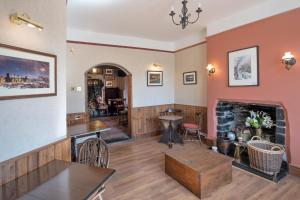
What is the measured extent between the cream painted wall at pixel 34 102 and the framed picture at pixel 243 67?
3.32 metres

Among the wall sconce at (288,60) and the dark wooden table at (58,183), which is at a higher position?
the wall sconce at (288,60)

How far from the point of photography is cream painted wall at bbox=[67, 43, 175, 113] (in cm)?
464

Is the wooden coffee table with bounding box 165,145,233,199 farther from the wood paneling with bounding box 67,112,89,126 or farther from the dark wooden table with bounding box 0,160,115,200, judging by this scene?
the wood paneling with bounding box 67,112,89,126

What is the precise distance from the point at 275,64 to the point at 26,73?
3759mm

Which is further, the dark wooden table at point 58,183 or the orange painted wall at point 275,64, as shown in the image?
the orange painted wall at point 275,64

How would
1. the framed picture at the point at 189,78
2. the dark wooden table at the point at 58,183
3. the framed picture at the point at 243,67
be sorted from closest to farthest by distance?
the dark wooden table at the point at 58,183 → the framed picture at the point at 243,67 → the framed picture at the point at 189,78

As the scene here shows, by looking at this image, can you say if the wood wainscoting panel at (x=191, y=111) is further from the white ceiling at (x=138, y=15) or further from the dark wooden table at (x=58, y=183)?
the dark wooden table at (x=58, y=183)

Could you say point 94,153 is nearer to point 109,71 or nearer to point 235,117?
point 235,117

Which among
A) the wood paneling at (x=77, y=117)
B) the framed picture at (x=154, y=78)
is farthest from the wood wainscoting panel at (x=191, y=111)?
the wood paneling at (x=77, y=117)

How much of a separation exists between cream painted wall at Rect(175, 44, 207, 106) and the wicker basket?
204 cm

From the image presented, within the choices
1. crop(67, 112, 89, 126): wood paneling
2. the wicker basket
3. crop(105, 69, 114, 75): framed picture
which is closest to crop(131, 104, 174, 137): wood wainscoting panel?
crop(67, 112, 89, 126): wood paneling

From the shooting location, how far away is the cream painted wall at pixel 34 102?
5.41ft

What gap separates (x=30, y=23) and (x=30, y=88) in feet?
2.08

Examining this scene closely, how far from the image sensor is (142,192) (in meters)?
2.67
